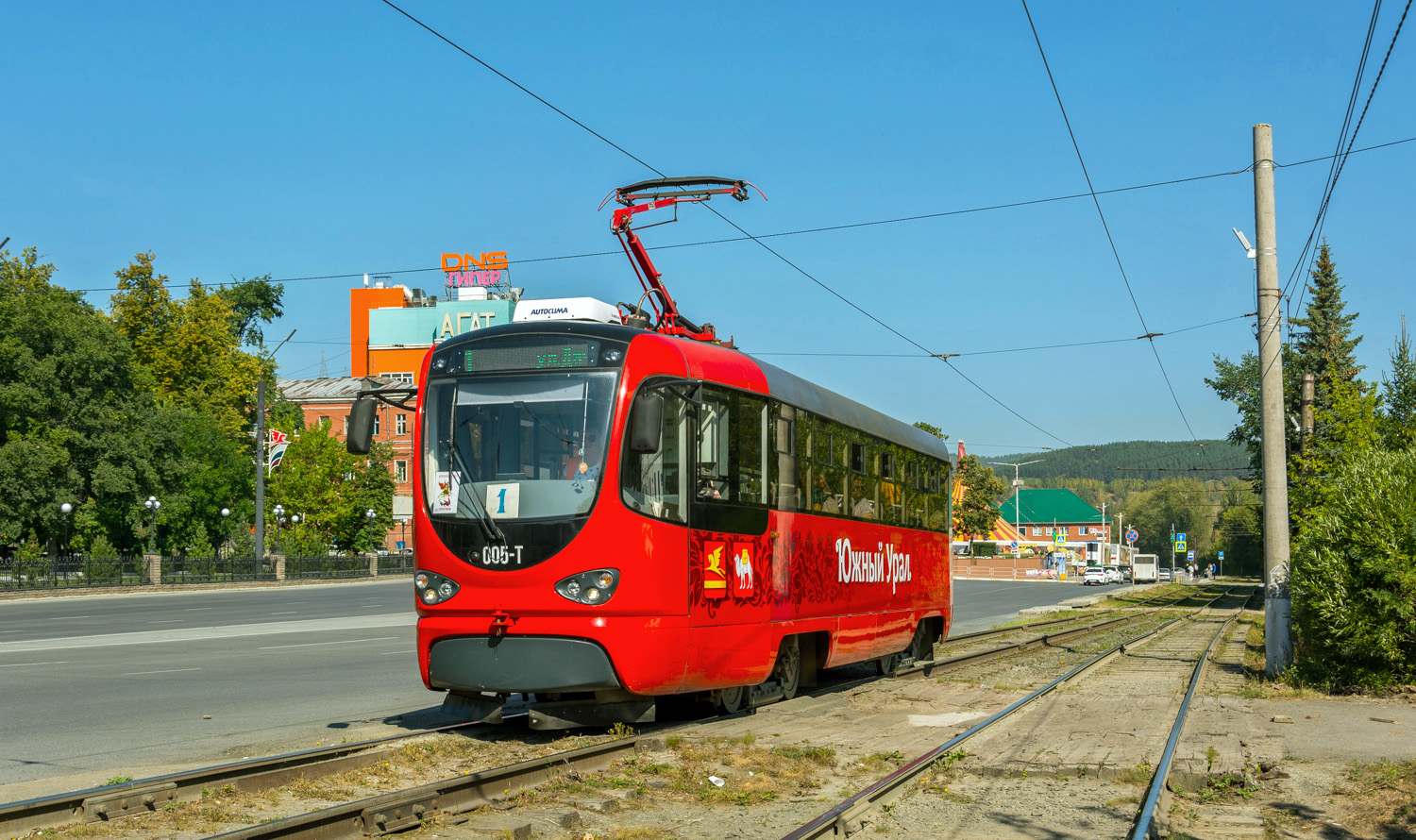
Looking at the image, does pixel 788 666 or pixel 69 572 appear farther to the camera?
pixel 69 572

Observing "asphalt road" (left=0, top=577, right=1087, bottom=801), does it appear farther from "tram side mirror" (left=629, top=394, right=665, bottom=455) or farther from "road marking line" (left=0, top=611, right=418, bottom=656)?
"tram side mirror" (left=629, top=394, right=665, bottom=455)

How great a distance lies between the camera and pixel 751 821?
22.8 feet

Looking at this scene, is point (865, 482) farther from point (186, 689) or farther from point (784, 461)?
point (186, 689)

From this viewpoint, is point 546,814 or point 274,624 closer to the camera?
point 546,814

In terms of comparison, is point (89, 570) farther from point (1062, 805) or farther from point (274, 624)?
point (1062, 805)

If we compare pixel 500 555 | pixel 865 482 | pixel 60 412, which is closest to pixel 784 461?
pixel 865 482

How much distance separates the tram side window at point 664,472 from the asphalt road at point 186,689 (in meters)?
3.15

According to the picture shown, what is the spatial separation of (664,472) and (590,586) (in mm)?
1175

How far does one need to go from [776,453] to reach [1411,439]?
9420 mm

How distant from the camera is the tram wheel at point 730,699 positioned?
1076 centimetres

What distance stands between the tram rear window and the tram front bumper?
6.96 ft

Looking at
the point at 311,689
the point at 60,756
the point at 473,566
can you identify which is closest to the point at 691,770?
the point at 473,566

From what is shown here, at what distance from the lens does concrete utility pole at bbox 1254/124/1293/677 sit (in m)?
15.3

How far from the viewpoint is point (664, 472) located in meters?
9.65
